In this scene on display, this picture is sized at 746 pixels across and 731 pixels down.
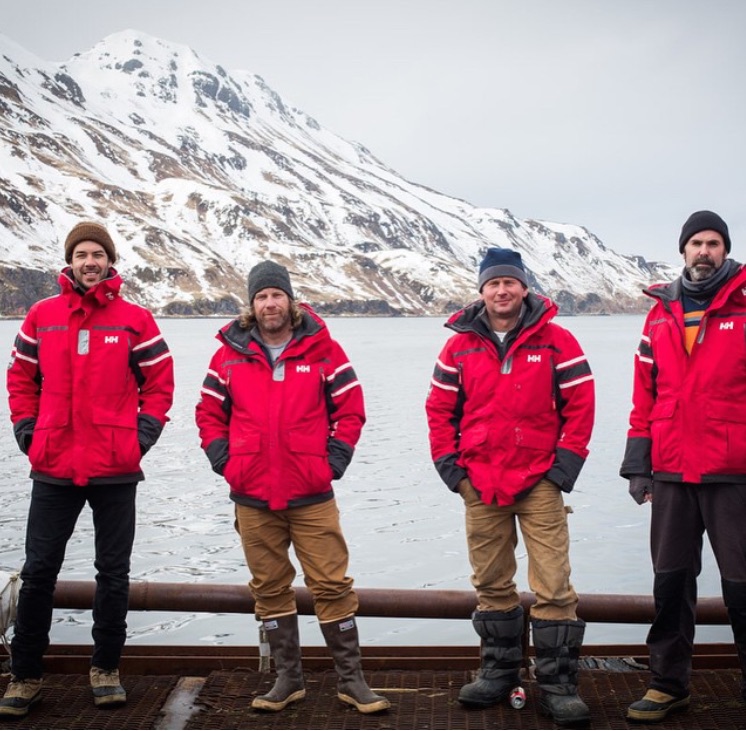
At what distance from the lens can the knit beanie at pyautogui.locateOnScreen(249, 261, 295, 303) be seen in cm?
508

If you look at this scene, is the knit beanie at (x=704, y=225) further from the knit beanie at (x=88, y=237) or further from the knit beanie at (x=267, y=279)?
the knit beanie at (x=88, y=237)

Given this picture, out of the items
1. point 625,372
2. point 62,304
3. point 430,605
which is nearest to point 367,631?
point 430,605

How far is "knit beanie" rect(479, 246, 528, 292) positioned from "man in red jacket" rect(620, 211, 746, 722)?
72 centimetres

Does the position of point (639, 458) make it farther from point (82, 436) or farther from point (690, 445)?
point (82, 436)

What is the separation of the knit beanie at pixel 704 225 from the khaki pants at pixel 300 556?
8.03 feet

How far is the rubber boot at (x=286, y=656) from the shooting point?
493cm

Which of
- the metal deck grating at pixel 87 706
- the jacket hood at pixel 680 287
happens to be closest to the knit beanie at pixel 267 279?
the jacket hood at pixel 680 287

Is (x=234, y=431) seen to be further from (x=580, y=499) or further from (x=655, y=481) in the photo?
(x=580, y=499)

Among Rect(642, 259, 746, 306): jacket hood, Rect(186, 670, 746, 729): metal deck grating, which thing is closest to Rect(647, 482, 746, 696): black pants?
Rect(186, 670, 746, 729): metal deck grating

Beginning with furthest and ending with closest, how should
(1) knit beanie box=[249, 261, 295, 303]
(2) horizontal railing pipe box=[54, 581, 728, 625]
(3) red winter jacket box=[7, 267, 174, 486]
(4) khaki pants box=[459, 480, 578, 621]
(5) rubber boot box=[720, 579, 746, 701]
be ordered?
(2) horizontal railing pipe box=[54, 581, 728, 625] → (1) knit beanie box=[249, 261, 295, 303] → (3) red winter jacket box=[7, 267, 174, 486] → (4) khaki pants box=[459, 480, 578, 621] → (5) rubber boot box=[720, 579, 746, 701]

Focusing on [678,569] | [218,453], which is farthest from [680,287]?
[218,453]

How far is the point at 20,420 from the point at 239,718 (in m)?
2.05

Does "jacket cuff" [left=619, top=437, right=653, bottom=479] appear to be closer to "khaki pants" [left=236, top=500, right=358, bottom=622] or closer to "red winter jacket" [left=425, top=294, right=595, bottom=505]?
"red winter jacket" [left=425, top=294, right=595, bottom=505]

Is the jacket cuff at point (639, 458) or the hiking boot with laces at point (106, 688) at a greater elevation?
the jacket cuff at point (639, 458)
